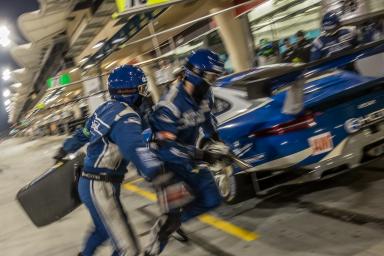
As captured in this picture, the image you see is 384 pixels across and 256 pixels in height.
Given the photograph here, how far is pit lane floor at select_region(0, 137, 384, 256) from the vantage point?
12.3 feet

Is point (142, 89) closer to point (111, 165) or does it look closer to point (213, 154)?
point (111, 165)

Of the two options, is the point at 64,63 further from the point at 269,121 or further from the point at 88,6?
the point at 269,121

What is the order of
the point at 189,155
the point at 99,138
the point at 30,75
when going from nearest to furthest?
the point at 99,138
the point at 189,155
the point at 30,75

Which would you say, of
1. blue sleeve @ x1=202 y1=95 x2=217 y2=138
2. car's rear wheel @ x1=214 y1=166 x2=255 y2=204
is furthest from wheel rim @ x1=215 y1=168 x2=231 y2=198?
blue sleeve @ x1=202 y1=95 x2=217 y2=138

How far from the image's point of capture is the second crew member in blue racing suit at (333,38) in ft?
23.5

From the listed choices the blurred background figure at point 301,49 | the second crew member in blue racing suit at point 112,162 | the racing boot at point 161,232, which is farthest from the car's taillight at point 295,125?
the blurred background figure at point 301,49

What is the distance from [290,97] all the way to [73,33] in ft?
81.3

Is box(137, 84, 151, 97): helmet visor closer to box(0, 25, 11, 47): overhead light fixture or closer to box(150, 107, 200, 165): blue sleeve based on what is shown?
box(150, 107, 200, 165): blue sleeve

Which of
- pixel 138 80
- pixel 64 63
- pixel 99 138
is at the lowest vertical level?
pixel 99 138

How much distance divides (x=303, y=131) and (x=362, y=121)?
585 mm

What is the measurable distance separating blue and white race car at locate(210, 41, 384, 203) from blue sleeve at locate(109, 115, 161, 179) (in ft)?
4.38

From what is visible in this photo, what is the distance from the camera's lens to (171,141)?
11.9 feet

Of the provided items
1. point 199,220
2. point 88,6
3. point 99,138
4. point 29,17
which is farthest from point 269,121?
point 29,17

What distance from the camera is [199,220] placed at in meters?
5.09
